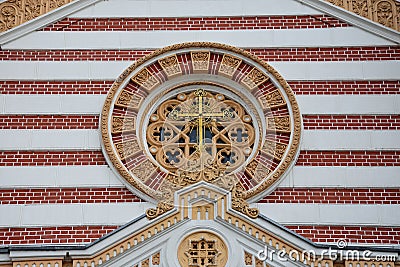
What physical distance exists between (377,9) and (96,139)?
458 centimetres

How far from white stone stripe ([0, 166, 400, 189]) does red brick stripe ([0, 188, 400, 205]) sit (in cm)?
6

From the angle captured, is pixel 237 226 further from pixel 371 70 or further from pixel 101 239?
pixel 371 70

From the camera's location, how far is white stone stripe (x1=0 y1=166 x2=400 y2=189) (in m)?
16.1

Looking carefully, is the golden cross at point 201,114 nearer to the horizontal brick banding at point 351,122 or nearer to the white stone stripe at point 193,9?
the horizontal brick banding at point 351,122

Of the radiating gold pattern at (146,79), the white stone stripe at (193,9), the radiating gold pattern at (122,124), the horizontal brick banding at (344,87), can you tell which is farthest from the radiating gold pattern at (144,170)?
the white stone stripe at (193,9)

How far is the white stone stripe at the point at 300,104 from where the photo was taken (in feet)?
55.0

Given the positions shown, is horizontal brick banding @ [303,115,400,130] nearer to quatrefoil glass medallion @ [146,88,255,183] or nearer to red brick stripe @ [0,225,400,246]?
quatrefoil glass medallion @ [146,88,255,183]

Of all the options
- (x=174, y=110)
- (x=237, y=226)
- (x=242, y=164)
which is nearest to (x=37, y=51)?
(x=174, y=110)

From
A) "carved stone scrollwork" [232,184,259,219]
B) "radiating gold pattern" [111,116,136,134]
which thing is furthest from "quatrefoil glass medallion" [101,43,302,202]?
"carved stone scrollwork" [232,184,259,219]

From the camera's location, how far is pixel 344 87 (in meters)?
17.0

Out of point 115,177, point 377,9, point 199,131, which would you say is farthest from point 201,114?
point 377,9

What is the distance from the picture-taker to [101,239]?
14461 millimetres

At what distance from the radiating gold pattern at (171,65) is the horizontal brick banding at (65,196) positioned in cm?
199

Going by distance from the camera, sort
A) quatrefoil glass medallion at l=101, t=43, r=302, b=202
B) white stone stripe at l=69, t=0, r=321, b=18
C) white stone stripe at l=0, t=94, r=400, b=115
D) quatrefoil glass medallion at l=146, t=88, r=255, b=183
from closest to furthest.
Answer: quatrefoil glass medallion at l=101, t=43, r=302, b=202 → quatrefoil glass medallion at l=146, t=88, r=255, b=183 → white stone stripe at l=0, t=94, r=400, b=115 → white stone stripe at l=69, t=0, r=321, b=18
